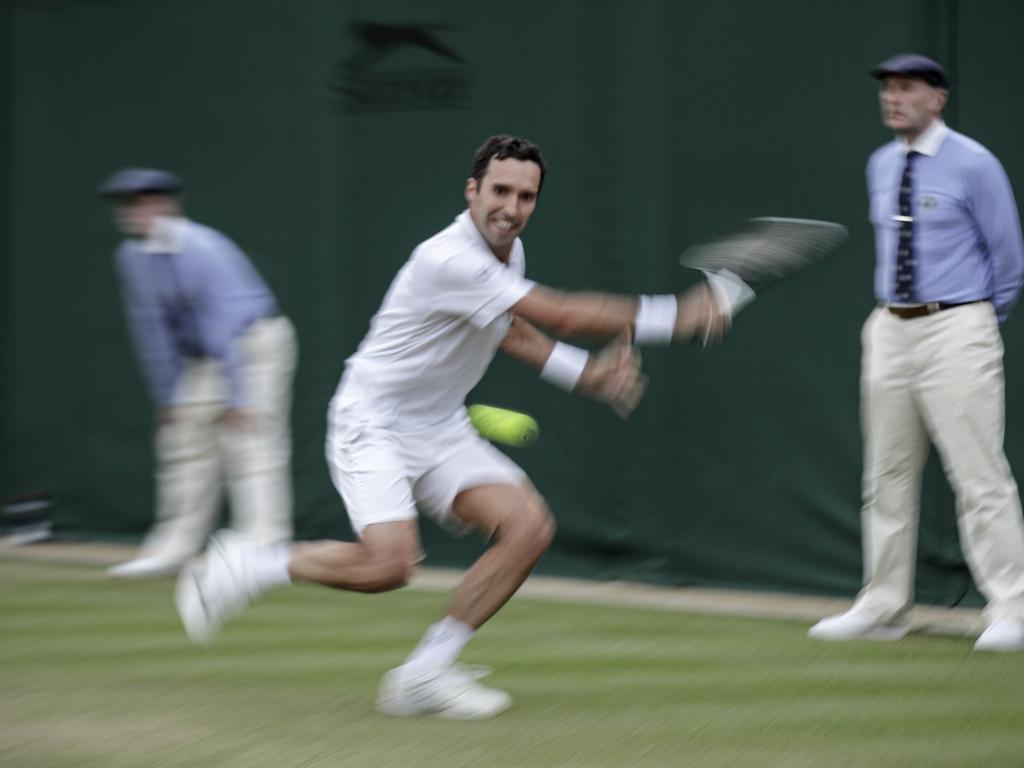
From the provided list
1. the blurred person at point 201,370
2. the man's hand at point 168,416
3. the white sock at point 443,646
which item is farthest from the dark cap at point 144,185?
the white sock at point 443,646

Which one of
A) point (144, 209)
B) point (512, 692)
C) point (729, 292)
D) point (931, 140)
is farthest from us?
point (144, 209)

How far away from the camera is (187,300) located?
7.31 m

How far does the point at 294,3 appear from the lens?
858 centimetres

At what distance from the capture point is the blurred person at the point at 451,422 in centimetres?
456

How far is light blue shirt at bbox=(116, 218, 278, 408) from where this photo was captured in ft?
23.8

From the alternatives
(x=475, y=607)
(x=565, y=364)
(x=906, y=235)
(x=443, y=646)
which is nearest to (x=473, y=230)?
(x=565, y=364)

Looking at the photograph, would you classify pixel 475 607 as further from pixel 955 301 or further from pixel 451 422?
pixel 955 301

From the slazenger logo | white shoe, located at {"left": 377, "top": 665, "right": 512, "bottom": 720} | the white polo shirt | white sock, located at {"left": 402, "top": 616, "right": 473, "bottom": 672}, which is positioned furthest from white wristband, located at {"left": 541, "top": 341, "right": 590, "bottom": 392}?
the slazenger logo

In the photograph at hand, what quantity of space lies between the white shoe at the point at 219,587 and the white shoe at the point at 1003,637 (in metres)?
2.60

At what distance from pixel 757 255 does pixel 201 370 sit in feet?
11.5

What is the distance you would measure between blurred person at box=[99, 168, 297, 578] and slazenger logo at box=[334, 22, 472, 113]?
107 centimetres

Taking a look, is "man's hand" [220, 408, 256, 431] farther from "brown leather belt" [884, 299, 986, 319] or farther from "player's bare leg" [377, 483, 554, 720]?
"brown leather belt" [884, 299, 986, 319]

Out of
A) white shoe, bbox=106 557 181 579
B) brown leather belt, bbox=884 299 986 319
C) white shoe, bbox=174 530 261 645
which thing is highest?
brown leather belt, bbox=884 299 986 319

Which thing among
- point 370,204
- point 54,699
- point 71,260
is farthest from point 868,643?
point 71,260
